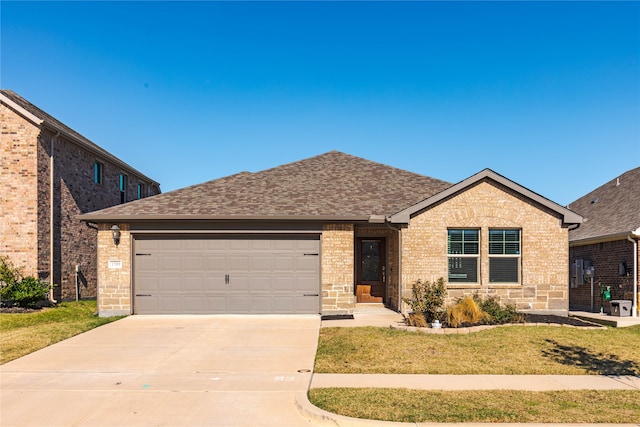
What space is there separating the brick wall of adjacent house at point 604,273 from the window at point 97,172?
70.2 feet

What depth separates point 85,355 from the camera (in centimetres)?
944

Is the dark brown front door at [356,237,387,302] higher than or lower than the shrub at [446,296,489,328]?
higher

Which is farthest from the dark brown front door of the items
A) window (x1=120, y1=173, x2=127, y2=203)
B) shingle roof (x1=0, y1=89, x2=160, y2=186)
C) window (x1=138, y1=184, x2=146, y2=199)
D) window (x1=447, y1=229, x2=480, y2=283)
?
window (x1=138, y1=184, x2=146, y2=199)

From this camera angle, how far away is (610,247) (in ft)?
53.8

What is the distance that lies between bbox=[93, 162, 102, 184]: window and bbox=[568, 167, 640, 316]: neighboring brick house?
66.9ft

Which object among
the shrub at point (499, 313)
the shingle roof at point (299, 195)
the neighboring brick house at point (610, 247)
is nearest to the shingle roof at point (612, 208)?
the neighboring brick house at point (610, 247)

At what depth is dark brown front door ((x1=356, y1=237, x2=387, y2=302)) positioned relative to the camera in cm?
1731

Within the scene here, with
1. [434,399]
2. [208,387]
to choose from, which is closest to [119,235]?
[208,387]

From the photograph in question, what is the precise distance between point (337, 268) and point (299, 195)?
3.41m

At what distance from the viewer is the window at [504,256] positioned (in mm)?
14570

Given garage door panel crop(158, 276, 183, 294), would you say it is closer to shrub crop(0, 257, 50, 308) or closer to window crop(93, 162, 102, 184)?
shrub crop(0, 257, 50, 308)

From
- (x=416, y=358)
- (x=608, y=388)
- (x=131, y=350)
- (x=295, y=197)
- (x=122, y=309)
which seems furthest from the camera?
(x=295, y=197)

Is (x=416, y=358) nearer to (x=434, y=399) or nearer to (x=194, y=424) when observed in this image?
(x=434, y=399)

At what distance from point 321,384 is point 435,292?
635 cm
